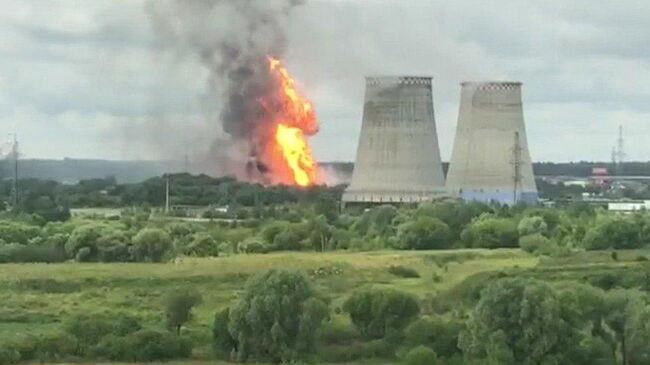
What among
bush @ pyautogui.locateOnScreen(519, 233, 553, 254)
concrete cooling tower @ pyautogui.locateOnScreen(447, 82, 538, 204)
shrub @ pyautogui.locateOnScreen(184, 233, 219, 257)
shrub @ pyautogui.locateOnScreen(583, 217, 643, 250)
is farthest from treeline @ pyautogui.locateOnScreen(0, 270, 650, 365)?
concrete cooling tower @ pyautogui.locateOnScreen(447, 82, 538, 204)

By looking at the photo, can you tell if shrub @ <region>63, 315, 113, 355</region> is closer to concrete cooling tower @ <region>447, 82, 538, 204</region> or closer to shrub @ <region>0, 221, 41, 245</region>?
shrub @ <region>0, 221, 41, 245</region>

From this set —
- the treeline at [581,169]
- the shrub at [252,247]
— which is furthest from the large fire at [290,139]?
the treeline at [581,169]

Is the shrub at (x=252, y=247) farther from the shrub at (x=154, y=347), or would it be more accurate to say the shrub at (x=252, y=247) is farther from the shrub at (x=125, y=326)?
the shrub at (x=154, y=347)

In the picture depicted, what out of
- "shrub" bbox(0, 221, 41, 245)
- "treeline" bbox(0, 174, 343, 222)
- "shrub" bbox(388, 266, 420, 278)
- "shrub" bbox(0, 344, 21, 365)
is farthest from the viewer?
"treeline" bbox(0, 174, 343, 222)

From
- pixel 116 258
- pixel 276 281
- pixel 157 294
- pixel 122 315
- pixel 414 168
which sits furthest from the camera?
pixel 414 168

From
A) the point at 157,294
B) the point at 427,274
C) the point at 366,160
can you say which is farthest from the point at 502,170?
the point at 157,294

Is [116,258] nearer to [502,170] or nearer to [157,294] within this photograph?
[157,294]
